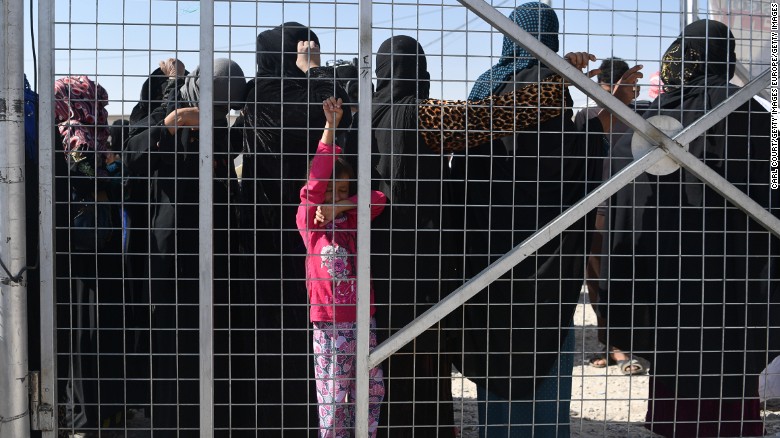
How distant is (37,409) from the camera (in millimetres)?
3238

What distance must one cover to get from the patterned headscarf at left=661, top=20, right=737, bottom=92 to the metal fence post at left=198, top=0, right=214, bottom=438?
1853mm

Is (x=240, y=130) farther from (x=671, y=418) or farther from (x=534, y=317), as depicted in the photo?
(x=671, y=418)

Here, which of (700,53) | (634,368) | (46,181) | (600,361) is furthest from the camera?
(600,361)

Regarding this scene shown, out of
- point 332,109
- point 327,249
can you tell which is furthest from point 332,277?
point 332,109

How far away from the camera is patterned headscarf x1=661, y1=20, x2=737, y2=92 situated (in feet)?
11.6

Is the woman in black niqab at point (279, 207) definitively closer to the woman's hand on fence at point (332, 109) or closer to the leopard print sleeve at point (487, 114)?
the woman's hand on fence at point (332, 109)

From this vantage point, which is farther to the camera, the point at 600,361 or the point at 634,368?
the point at 600,361

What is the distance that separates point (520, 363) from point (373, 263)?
2.49 ft

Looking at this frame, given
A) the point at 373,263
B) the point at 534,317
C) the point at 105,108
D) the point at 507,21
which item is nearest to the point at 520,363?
the point at 534,317

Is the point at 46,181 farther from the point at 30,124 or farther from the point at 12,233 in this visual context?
the point at 30,124

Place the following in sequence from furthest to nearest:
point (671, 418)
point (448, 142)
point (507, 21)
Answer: point (671, 418) → point (448, 142) → point (507, 21)

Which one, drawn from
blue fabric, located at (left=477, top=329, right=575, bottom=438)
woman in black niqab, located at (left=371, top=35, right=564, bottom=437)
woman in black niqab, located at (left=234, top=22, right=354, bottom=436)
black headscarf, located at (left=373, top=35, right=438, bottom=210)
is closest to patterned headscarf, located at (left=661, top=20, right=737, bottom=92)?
woman in black niqab, located at (left=371, top=35, right=564, bottom=437)

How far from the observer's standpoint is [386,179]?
338 cm

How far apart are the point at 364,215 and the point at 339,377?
Answer: 709 mm
